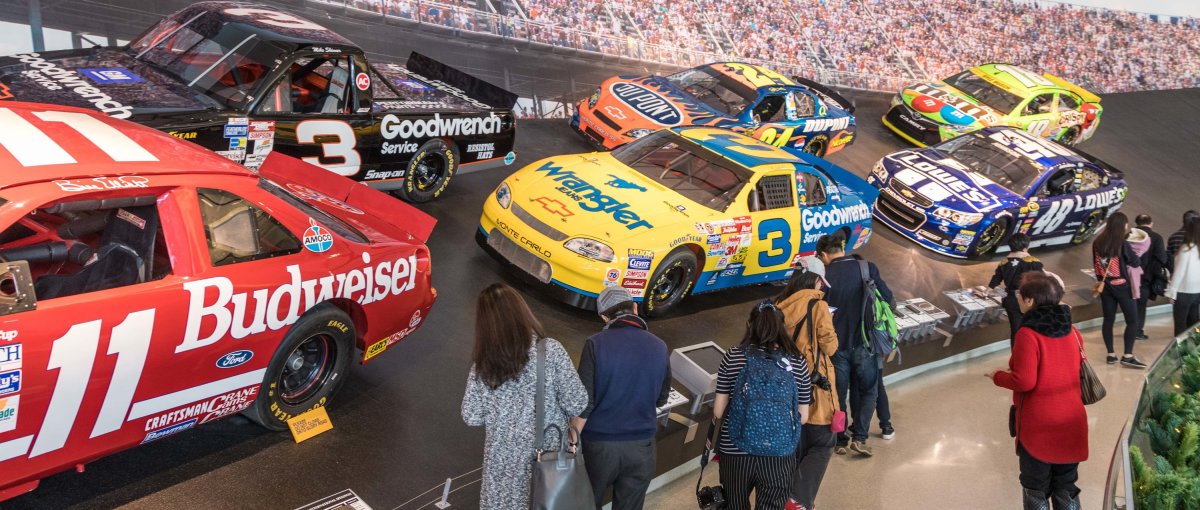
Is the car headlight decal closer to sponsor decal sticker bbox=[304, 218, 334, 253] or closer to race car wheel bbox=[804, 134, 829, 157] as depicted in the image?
sponsor decal sticker bbox=[304, 218, 334, 253]

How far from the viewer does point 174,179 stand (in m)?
4.74

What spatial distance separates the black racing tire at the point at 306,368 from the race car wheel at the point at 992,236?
8.74 m

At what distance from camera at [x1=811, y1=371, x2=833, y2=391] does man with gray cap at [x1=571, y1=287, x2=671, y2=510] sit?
48.6 inches

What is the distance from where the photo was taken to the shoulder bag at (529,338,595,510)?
441cm

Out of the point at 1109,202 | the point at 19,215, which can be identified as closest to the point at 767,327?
the point at 19,215

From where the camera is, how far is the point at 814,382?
577 centimetres

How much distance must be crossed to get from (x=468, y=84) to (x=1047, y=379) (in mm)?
6318

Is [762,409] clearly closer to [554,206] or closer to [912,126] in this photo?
[554,206]

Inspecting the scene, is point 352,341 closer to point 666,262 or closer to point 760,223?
point 666,262

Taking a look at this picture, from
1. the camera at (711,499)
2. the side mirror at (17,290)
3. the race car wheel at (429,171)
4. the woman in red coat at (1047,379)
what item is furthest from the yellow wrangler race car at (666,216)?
the side mirror at (17,290)

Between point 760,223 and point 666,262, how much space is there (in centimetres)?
122

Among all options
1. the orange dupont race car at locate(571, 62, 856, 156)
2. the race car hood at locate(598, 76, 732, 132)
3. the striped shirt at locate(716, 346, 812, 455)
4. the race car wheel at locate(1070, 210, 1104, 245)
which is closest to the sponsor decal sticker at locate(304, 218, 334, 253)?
the striped shirt at locate(716, 346, 812, 455)

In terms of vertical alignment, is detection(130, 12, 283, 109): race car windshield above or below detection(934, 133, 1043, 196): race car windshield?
above

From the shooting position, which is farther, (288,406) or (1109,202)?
(1109,202)
